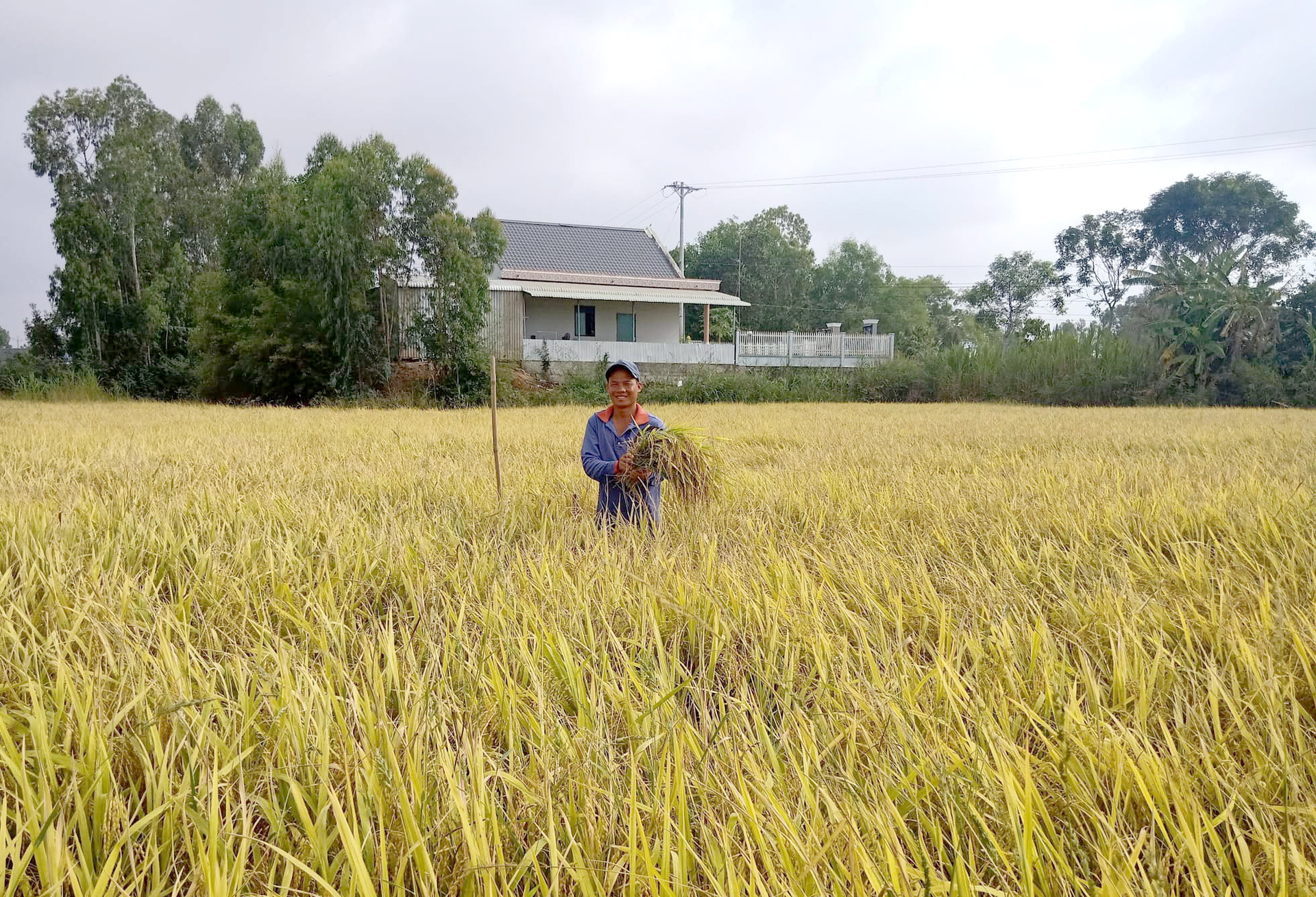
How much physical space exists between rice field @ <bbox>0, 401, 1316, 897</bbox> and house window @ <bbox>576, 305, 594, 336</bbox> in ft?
70.7

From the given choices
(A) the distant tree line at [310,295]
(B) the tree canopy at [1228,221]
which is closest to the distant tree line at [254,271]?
(A) the distant tree line at [310,295]

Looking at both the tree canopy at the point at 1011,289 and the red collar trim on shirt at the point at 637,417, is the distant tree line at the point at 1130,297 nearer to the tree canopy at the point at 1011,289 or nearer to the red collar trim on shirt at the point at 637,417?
the tree canopy at the point at 1011,289

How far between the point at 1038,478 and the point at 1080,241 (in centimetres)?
4361

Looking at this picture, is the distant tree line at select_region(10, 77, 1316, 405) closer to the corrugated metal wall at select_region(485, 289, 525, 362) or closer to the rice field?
the corrugated metal wall at select_region(485, 289, 525, 362)

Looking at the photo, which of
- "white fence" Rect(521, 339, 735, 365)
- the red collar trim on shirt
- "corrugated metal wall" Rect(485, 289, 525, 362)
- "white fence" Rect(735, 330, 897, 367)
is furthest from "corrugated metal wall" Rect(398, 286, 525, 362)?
the red collar trim on shirt

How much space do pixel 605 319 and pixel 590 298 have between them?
103 inches

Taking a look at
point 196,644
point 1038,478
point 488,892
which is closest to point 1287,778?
point 488,892

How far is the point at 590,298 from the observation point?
74.4 feet

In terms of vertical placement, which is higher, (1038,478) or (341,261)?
(341,261)

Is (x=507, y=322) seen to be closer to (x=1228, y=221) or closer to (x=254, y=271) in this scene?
(x=254, y=271)

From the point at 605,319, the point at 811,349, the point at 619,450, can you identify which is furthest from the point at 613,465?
the point at 605,319

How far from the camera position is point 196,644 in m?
1.87

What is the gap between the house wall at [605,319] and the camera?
24.3 meters

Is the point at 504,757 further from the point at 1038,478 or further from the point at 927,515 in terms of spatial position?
the point at 1038,478
